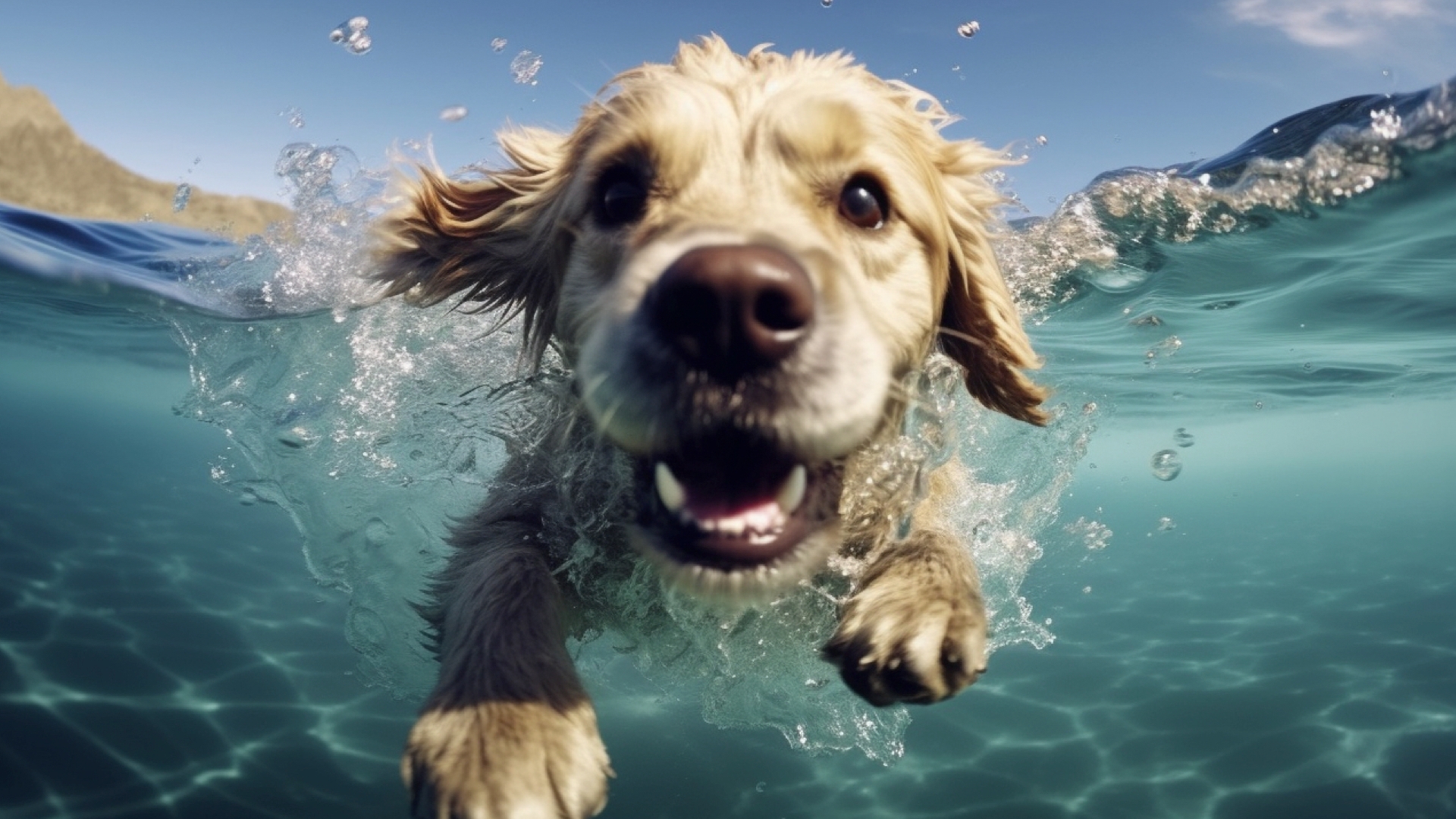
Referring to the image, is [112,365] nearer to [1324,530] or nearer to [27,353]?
[27,353]

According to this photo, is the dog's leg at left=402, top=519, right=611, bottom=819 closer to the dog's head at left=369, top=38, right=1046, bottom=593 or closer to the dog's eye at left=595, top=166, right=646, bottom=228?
the dog's head at left=369, top=38, right=1046, bottom=593

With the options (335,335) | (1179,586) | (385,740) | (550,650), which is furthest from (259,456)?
(1179,586)

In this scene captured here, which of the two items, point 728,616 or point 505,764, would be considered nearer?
point 505,764

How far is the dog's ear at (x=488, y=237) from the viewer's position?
3932 mm

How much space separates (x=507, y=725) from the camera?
2322mm

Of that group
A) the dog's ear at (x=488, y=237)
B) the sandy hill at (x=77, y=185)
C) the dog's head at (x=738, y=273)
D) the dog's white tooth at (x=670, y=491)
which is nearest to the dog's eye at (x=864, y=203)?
the dog's head at (x=738, y=273)

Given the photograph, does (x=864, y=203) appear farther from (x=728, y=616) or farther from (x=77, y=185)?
(x=77, y=185)

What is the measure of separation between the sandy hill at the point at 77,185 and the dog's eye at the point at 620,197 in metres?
9.15

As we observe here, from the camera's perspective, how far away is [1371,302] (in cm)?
1159

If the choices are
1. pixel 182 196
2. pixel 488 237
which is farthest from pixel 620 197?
pixel 182 196

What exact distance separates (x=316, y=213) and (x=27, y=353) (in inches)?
965

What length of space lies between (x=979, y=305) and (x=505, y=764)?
8.64ft

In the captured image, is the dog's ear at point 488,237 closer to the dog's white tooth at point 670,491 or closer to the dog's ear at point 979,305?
the dog's white tooth at point 670,491

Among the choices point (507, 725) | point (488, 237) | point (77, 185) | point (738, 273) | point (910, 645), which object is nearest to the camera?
point (738, 273)
